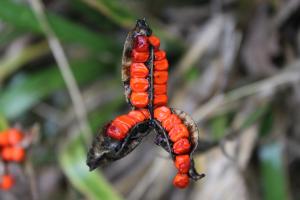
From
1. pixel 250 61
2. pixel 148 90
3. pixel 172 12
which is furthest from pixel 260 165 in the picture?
pixel 148 90

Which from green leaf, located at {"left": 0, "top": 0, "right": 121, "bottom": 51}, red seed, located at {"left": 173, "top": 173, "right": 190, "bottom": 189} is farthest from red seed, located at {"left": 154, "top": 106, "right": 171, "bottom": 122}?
green leaf, located at {"left": 0, "top": 0, "right": 121, "bottom": 51}

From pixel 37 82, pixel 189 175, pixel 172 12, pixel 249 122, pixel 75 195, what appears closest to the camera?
pixel 189 175

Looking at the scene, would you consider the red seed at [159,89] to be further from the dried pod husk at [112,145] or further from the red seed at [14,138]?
the red seed at [14,138]

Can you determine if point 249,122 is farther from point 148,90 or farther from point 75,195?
point 148,90

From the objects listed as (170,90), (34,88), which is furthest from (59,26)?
(170,90)

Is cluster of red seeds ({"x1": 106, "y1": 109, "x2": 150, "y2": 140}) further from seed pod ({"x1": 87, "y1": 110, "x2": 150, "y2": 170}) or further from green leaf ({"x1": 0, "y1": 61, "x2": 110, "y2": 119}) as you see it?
green leaf ({"x1": 0, "y1": 61, "x2": 110, "y2": 119})

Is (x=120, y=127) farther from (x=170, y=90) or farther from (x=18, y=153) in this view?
(x=170, y=90)

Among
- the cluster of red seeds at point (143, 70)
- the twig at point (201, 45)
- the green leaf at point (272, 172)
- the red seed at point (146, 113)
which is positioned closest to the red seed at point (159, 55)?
the cluster of red seeds at point (143, 70)
